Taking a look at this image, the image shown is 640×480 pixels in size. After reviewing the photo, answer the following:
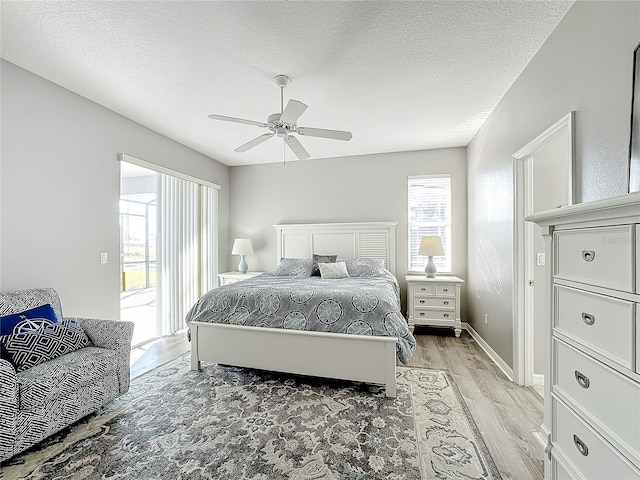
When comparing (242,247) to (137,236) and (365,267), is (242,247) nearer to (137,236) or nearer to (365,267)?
(365,267)

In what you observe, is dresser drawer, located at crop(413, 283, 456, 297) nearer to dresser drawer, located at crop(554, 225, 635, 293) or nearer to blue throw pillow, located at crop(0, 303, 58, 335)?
dresser drawer, located at crop(554, 225, 635, 293)

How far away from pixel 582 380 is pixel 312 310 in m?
1.90

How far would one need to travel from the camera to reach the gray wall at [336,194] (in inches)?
173

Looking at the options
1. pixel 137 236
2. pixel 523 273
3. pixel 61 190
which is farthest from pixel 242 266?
pixel 523 273

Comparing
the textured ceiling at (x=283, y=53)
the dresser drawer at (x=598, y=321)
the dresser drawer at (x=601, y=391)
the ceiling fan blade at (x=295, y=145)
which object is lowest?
the dresser drawer at (x=601, y=391)

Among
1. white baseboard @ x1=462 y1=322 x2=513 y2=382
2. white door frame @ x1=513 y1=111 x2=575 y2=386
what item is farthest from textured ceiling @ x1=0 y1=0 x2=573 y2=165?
white baseboard @ x1=462 y1=322 x2=513 y2=382

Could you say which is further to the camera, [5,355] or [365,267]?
[365,267]

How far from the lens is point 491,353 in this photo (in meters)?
3.16

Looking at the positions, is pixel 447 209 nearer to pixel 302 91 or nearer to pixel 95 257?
pixel 302 91

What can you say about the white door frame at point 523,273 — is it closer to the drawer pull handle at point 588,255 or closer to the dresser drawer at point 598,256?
the dresser drawer at point 598,256

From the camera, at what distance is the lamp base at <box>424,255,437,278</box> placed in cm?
415

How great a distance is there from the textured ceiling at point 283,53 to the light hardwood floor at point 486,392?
2.62 m

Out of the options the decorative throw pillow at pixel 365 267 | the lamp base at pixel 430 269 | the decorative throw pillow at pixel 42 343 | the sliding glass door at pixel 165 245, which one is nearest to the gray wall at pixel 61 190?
the sliding glass door at pixel 165 245

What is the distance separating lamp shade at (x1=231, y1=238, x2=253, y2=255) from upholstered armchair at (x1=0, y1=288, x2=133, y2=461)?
2629mm
